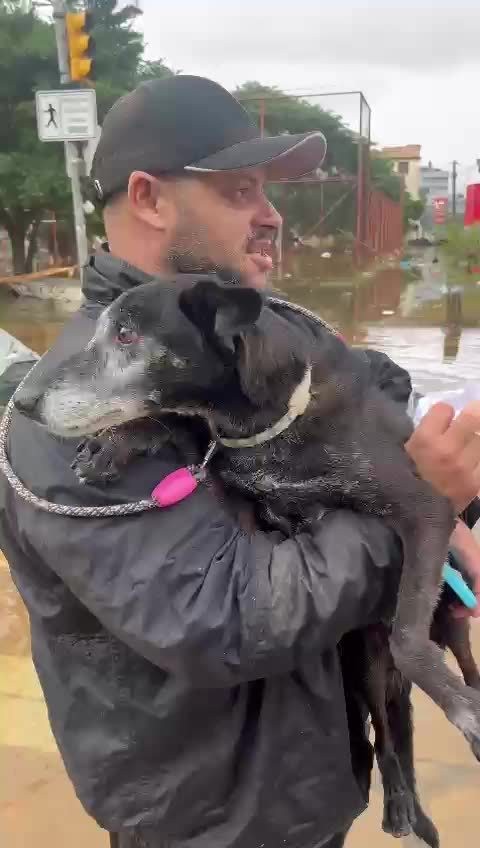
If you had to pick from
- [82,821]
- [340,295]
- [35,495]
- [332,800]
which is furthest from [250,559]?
[340,295]

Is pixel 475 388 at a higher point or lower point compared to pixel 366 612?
higher

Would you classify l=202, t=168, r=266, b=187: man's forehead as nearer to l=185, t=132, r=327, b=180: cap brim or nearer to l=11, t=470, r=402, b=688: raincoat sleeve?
l=185, t=132, r=327, b=180: cap brim

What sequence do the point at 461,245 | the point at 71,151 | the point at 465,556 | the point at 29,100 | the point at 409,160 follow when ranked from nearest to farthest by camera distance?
1. the point at 465,556
2. the point at 71,151
3. the point at 461,245
4. the point at 29,100
5. the point at 409,160

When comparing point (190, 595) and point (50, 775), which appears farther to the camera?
point (50, 775)

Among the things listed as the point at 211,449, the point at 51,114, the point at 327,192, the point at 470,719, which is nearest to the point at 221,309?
the point at 211,449

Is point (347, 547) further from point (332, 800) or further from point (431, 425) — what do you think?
point (332, 800)

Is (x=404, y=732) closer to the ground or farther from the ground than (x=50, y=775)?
farther from the ground

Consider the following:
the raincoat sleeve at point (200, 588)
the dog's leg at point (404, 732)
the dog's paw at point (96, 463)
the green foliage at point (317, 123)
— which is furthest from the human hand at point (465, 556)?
the green foliage at point (317, 123)

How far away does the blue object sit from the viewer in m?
1.64

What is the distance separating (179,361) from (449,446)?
2.00ft

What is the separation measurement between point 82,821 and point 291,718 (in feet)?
5.63

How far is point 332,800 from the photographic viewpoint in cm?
162

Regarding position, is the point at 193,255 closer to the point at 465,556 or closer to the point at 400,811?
the point at 465,556

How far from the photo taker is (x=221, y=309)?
1570mm
